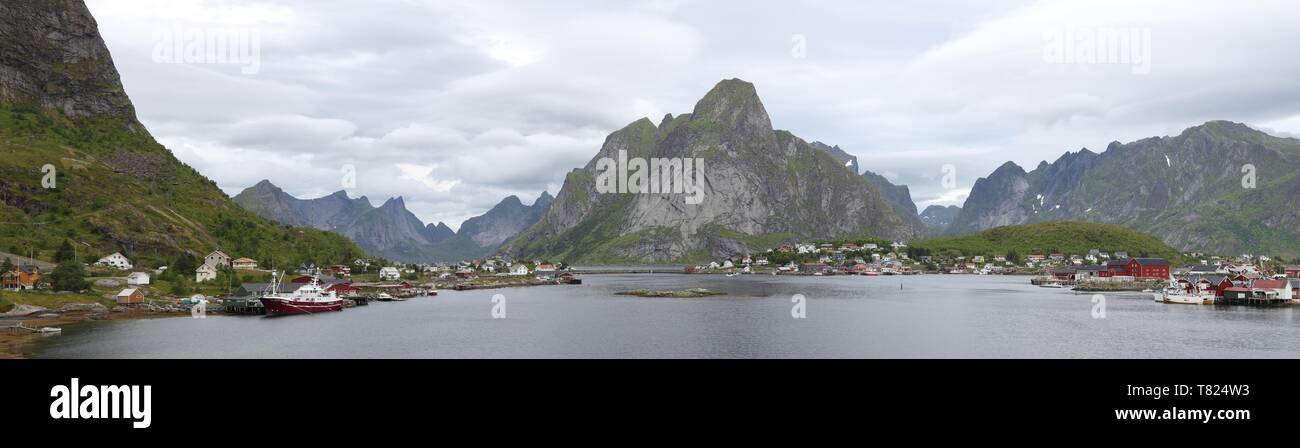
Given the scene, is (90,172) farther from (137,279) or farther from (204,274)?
(137,279)

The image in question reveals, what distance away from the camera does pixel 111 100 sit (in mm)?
167875

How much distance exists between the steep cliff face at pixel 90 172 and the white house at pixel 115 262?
5.54m

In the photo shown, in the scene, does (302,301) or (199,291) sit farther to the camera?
(199,291)

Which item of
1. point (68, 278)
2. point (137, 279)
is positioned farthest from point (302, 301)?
point (68, 278)

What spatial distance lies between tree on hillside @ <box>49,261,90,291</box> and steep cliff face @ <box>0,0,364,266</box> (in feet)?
89.8

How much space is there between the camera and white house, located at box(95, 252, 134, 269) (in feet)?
346

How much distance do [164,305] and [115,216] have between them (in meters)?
49.3

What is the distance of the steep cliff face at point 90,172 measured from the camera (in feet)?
394

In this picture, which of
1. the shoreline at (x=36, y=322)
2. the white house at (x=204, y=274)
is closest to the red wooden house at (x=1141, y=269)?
the shoreline at (x=36, y=322)

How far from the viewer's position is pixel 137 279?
318 ft

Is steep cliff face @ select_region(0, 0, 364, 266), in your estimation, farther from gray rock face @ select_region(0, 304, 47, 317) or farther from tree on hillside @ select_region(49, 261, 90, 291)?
Result: gray rock face @ select_region(0, 304, 47, 317)

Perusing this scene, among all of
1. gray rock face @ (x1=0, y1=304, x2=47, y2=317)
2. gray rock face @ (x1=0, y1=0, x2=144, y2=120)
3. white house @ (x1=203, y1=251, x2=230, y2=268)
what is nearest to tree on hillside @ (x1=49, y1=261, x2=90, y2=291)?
gray rock face @ (x1=0, y1=304, x2=47, y2=317)

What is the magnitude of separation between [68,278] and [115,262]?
2453cm
